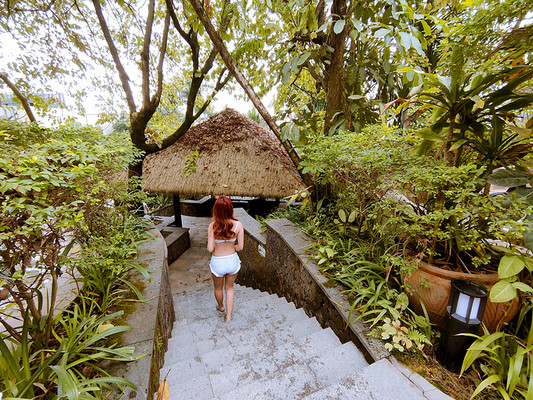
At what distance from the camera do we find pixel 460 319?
54.3 inches

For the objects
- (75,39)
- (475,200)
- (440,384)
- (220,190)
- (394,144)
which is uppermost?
(75,39)

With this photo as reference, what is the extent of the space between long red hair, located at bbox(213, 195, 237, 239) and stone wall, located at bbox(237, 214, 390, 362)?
895 millimetres

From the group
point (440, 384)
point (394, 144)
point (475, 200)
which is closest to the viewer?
point (440, 384)

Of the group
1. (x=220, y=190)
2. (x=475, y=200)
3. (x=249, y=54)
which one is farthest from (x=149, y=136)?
(x=475, y=200)

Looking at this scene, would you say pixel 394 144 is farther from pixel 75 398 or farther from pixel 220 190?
pixel 220 190

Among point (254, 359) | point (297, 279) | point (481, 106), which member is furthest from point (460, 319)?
point (297, 279)

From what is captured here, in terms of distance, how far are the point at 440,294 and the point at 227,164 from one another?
181 inches

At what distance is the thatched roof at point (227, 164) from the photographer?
4.94 meters

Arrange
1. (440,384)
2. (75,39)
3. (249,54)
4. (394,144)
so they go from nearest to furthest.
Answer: (440,384) < (394,144) < (249,54) < (75,39)

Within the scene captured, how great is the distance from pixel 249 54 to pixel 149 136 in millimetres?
2805

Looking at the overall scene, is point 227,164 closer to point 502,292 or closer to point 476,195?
point 476,195

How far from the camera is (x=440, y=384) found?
4.42ft

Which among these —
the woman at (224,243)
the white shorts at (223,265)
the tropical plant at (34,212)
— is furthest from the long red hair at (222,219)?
the tropical plant at (34,212)

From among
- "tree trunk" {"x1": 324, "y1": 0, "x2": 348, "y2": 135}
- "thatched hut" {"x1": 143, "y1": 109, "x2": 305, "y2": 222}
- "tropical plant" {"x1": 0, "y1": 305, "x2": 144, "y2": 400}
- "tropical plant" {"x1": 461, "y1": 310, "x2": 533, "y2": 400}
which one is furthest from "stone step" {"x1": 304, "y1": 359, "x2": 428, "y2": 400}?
"thatched hut" {"x1": 143, "y1": 109, "x2": 305, "y2": 222}
